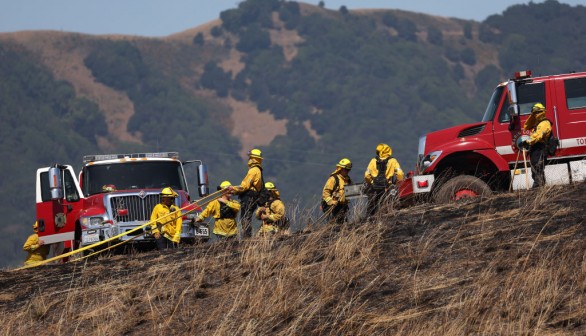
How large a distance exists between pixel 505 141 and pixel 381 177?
1.80 meters

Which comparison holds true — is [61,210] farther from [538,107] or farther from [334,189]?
[538,107]

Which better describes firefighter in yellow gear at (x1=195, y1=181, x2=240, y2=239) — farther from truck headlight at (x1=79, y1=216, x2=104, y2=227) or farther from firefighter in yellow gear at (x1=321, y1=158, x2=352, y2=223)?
truck headlight at (x1=79, y1=216, x2=104, y2=227)

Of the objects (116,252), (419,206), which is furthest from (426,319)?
(116,252)

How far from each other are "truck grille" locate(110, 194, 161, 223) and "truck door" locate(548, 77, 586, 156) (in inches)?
244

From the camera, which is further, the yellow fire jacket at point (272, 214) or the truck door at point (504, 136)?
the truck door at point (504, 136)

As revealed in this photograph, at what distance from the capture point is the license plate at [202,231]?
18255 mm

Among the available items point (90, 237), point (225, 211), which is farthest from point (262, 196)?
point (90, 237)

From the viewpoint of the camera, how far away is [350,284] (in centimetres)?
1194

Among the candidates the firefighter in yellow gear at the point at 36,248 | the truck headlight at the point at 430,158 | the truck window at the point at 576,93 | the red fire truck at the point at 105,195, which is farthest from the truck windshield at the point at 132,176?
the truck window at the point at 576,93

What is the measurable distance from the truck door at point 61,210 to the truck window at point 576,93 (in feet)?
24.8

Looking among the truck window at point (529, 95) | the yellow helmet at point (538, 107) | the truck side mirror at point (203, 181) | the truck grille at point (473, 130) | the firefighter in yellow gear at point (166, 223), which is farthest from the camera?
the truck side mirror at point (203, 181)

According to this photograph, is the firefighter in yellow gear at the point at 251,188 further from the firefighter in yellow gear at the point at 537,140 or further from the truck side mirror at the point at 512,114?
the firefighter in yellow gear at the point at 537,140

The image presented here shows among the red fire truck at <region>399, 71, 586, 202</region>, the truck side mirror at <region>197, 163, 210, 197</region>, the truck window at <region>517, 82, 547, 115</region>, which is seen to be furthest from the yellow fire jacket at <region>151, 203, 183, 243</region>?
the truck window at <region>517, 82, 547, 115</region>

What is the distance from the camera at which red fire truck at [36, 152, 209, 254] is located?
18.9m
